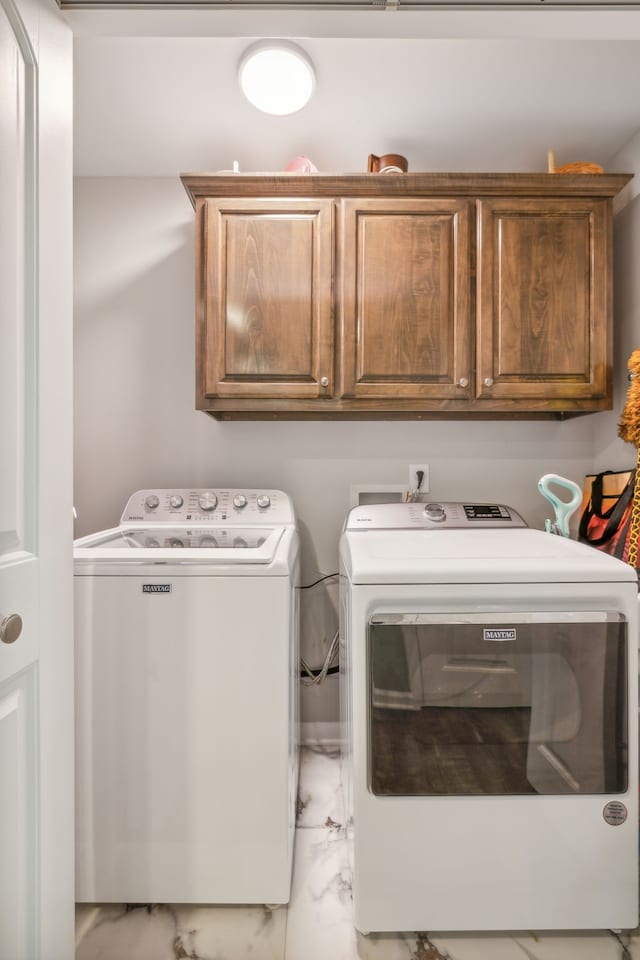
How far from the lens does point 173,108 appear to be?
5.95ft

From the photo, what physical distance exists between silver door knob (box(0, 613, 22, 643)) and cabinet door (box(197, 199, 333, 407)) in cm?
114

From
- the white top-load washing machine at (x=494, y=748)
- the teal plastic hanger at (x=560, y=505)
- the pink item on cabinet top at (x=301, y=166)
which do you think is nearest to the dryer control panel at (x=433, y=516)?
the teal plastic hanger at (x=560, y=505)

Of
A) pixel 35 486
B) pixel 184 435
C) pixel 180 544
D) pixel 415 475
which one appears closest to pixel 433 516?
pixel 415 475

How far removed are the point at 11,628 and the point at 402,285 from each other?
156 centimetres

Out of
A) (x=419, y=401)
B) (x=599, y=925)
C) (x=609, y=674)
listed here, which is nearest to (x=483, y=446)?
(x=419, y=401)

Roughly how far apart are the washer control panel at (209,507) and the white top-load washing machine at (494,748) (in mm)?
806

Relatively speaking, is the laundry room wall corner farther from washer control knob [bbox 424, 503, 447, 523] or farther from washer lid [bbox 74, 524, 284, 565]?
washer lid [bbox 74, 524, 284, 565]

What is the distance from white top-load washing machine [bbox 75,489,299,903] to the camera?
1.34m

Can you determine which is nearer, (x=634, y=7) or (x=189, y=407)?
(x=634, y=7)

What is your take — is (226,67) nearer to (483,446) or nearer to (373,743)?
(483,446)

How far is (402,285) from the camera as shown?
6.10ft

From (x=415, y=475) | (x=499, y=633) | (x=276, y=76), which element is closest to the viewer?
(x=499, y=633)

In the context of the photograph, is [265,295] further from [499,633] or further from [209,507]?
[499,633]

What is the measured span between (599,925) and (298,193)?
226 centimetres
